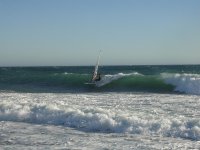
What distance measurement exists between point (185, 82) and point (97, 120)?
56.6 feet

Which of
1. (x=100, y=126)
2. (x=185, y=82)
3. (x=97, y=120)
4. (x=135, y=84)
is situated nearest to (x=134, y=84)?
(x=135, y=84)

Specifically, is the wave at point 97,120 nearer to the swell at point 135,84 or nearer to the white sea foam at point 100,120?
the white sea foam at point 100,120

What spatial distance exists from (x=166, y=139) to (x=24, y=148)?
3322 millimetres

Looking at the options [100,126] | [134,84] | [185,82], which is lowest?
[100,126]

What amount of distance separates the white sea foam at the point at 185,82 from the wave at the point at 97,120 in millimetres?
13584

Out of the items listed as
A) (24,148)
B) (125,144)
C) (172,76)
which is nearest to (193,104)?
(125,144)

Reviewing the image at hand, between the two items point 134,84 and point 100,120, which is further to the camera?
point 134,84

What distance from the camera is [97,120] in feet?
40.5

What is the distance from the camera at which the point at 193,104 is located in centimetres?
1638

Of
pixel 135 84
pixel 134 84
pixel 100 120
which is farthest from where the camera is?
pixel 134 84

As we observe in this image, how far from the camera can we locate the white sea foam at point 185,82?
26703 mm

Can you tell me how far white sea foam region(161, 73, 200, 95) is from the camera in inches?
1051

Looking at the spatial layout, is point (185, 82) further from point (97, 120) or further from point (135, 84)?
point (97, 120)

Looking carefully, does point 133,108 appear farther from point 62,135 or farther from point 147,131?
point 62,135
